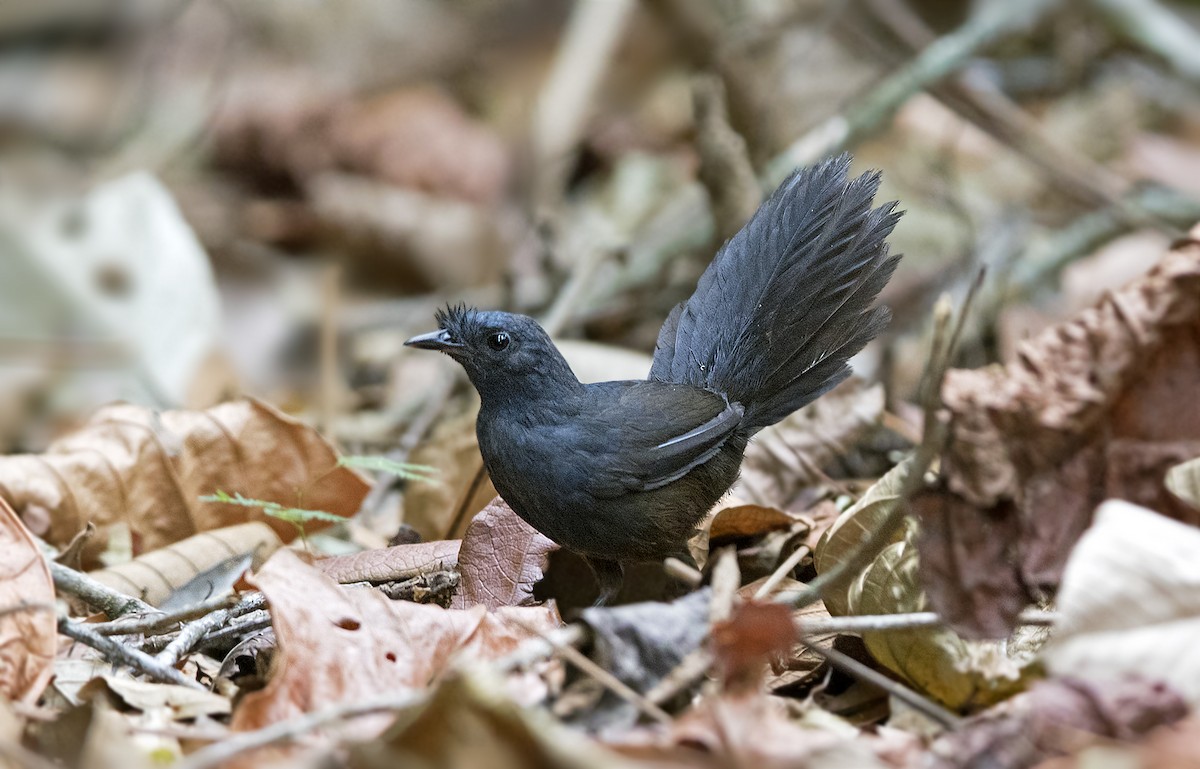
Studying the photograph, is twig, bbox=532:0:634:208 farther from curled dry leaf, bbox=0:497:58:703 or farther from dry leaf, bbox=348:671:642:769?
dry leaf, bbox=348:671:642:769

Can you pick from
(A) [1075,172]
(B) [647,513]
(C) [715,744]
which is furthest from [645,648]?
(A) [1075,172]

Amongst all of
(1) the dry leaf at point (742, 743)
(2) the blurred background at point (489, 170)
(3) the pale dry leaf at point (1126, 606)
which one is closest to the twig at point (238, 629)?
(1) the dry leaf at point (742, 743)

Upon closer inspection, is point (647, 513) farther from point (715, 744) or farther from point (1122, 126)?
point (1122, 126)

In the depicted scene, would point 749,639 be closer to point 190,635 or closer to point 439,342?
point 190,635

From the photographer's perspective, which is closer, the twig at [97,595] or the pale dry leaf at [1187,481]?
the pale dry leaf at [1187,481]

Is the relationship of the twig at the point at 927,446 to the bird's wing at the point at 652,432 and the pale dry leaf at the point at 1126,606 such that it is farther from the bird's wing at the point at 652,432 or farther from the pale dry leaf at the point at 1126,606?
the bird's wing at the point at 652,432

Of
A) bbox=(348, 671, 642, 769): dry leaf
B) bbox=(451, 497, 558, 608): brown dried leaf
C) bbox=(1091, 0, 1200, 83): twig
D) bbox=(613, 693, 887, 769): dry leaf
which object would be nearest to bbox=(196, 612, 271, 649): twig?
bbox=(451, 497, 558, 608): brown dried leaf

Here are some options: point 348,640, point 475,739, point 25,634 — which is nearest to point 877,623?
point 475,739
